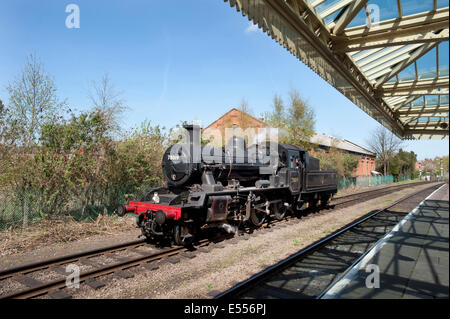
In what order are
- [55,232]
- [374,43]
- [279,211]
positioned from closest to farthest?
[374,43] → [55,232] → [279,211]

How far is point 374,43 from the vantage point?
11.8 feet

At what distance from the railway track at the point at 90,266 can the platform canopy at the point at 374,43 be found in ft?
16.2

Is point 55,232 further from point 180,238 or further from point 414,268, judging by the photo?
point 414,268

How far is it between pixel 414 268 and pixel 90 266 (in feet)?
19.1

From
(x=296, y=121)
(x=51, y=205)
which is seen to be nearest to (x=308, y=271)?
(x=51, y=205)

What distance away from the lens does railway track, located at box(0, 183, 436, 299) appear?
4.63 meters

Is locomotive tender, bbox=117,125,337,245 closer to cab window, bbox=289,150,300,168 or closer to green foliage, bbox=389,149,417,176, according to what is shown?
cab window, bbox=289,150,300,168

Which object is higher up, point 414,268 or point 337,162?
point 337,162

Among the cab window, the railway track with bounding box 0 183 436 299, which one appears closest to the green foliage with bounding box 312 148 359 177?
the cab window

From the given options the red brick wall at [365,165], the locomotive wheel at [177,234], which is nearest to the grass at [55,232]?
the locomotive wheel at [177,234]

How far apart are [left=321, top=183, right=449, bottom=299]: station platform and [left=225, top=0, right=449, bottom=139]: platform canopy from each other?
1.58 metres

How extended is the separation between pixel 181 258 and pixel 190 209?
1243 millimetres

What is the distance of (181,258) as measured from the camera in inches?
244
